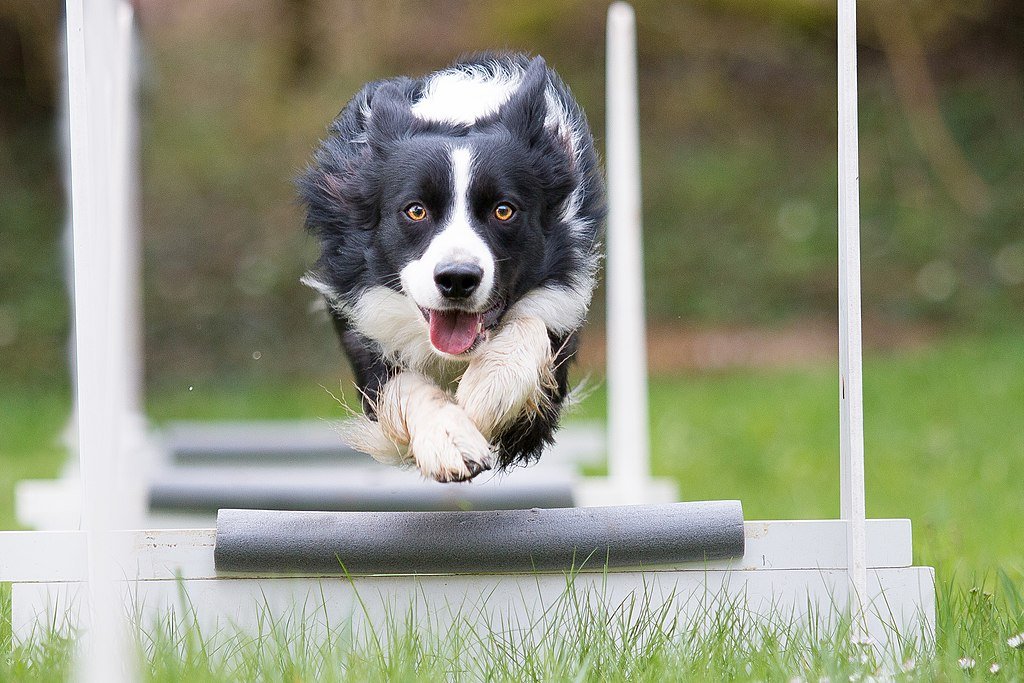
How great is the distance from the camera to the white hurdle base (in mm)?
2490

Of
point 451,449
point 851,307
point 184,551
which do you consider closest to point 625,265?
point 851,307

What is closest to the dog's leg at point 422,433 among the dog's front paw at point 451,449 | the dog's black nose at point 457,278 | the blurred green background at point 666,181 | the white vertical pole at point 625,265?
the dog's front paw at point 451,449

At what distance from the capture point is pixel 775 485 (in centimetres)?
626

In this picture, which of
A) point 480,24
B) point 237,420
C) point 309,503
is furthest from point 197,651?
point 480,24

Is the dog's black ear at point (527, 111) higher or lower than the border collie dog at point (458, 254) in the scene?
higher

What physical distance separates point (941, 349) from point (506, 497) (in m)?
5.89

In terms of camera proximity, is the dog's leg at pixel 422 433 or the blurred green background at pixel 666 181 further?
the blurred green background at pixel 666 181

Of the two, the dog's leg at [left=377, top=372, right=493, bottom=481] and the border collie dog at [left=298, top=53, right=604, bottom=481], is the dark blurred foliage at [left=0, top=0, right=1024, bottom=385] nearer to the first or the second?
the border collie dog at [left=298, top=53, right=604, bottom=481]

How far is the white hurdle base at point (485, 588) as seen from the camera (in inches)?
98.0

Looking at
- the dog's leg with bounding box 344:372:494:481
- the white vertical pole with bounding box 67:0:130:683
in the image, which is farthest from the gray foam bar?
the white vertical pole with bounding box 67:0:130:683

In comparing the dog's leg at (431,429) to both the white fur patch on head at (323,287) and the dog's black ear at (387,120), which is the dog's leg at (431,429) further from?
the dog's black ear at (387,120)

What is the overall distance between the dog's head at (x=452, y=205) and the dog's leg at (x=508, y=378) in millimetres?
50

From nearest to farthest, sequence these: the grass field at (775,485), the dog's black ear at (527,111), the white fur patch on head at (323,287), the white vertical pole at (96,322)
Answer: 1. the white vertical pole at (96,322)
2. the grass field at (775,485)
3. the dog's black ear at (527,111)
4. the white fur patch on head at (323,287)

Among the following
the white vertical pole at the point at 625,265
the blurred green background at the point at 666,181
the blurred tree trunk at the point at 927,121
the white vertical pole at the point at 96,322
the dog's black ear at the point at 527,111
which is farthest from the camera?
the blurred tree trunk at the point at 927,121
